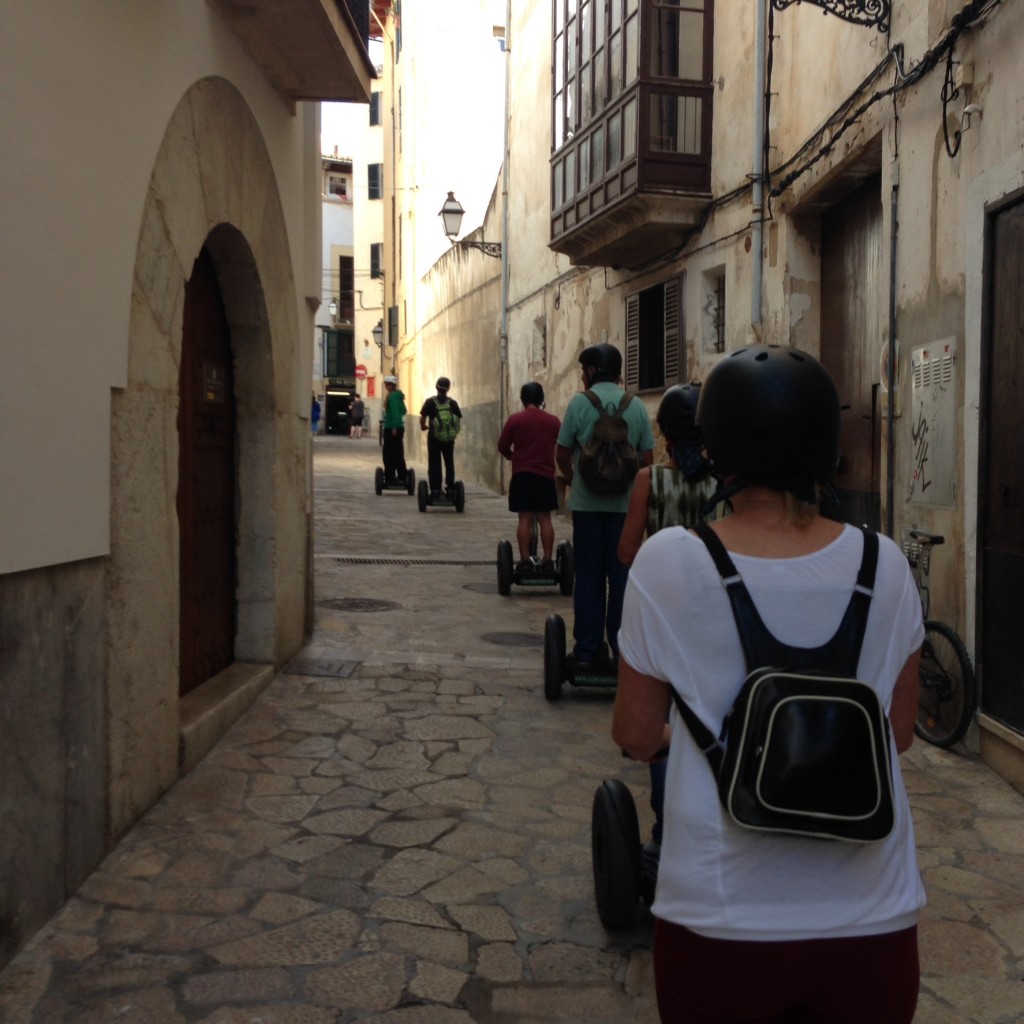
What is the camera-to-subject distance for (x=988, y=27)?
4934mm

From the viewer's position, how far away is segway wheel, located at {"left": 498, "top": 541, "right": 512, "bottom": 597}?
9070 millimetres

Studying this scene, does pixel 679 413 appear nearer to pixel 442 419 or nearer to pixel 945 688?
pixel 945 688

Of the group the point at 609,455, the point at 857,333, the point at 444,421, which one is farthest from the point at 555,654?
the point at 444,421

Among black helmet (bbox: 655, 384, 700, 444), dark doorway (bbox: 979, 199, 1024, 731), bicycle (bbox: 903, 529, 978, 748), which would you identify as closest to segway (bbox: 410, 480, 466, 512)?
bicycle (bbox: 903, 529, 978, 748)

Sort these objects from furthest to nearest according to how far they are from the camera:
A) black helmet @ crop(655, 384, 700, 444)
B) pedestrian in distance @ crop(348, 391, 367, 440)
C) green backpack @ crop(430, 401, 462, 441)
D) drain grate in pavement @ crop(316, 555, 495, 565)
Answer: pedestrian in distance @ crop(348, 391, 367, 440) < green backpack @ crop(430, 401, 462, 441) < drain grate in pavement @ crop(316, 555, 495, 565) < black helmet @ crop(655, 384, 700, 444)

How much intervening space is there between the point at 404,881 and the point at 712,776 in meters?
2.34

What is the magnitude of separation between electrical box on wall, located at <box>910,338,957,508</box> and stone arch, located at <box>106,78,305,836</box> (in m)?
3.37

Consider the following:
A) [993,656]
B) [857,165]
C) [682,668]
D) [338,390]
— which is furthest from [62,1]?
[338,390]

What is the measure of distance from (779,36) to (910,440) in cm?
467

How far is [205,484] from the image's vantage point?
552 centimetres

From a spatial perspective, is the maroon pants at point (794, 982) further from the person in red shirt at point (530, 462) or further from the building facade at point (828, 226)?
the person in red shirt at point (530, 462)

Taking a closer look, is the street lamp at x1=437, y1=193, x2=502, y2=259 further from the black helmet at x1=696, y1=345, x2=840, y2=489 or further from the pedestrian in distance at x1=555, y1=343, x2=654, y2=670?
the black helmet at x1=696, y1=345, x2=840, y2=489

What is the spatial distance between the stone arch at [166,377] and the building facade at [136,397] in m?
0.01

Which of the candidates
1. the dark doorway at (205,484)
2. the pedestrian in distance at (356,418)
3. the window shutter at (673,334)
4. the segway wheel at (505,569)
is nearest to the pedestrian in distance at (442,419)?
the window shutter at (673,334)
